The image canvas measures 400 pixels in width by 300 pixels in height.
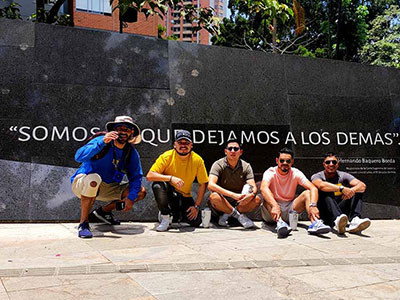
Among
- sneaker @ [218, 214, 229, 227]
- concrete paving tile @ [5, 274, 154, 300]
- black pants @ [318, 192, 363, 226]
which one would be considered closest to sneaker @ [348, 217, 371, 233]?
black pants @ [318, 192, 363, 226]

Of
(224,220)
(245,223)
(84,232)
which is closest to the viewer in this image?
(84,232)

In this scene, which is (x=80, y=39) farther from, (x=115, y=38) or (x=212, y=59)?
(x=212, y=59)

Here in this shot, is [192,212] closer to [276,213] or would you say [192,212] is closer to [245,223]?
[245,223]

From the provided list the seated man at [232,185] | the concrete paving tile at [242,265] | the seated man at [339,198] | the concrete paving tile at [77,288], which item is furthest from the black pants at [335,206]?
the concrete paving tile at [77,288]

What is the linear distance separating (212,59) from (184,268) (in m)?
4.17

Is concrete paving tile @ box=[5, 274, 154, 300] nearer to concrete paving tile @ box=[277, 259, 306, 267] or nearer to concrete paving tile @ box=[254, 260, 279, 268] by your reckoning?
concrete paving tile @ box=[254, 260, 279, 268]

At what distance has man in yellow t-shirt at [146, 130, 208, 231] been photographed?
19.4 ft

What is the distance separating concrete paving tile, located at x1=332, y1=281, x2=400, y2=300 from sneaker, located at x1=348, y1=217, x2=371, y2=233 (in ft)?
7.28

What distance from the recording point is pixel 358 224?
235 inches

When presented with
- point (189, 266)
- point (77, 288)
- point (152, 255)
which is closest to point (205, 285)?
point (189, 266)

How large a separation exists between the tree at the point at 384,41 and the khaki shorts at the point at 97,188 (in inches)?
792

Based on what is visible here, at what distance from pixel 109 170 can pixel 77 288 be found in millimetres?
2372

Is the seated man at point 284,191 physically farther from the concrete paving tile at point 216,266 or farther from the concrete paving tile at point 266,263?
the concrete paving tile at point 216,266

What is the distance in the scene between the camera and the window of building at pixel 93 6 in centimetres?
2112
